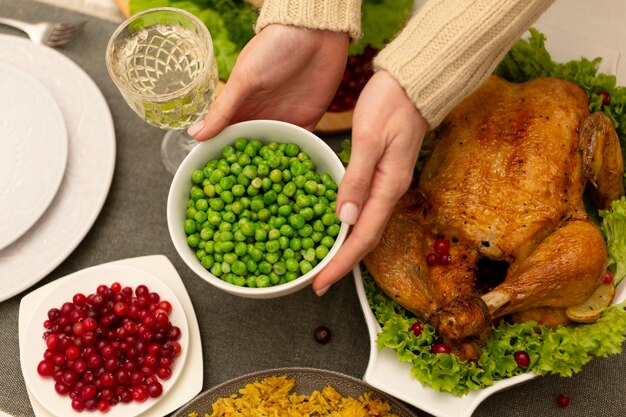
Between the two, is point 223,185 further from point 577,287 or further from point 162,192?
point 577,287

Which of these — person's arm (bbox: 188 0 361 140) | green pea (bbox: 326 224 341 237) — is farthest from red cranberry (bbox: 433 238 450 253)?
person's arm (bbox: 188 0 361 140)

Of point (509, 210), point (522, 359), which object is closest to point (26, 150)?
point (509, 210)

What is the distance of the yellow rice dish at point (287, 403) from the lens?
65.6 inches

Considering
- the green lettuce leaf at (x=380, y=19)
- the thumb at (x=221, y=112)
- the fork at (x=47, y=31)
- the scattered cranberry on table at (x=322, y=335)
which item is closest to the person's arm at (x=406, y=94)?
the thumb at (x=221, y=112)

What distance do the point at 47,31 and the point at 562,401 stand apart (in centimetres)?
206

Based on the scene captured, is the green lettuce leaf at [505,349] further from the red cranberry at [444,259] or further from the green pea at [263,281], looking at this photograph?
the green pea at [263,281]

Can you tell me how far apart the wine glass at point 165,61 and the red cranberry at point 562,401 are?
1.35 metres

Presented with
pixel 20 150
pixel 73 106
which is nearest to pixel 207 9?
pixel 73 106

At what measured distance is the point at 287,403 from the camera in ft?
5.57

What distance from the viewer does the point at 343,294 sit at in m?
1.93

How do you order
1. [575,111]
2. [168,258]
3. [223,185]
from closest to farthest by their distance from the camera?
[223,185]
[575,111]
[168,258]

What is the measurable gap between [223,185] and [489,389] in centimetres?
85

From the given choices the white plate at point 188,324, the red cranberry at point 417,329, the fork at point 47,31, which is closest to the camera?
the red cranberry at point 417,329

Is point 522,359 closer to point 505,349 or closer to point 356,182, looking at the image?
point 505,349
